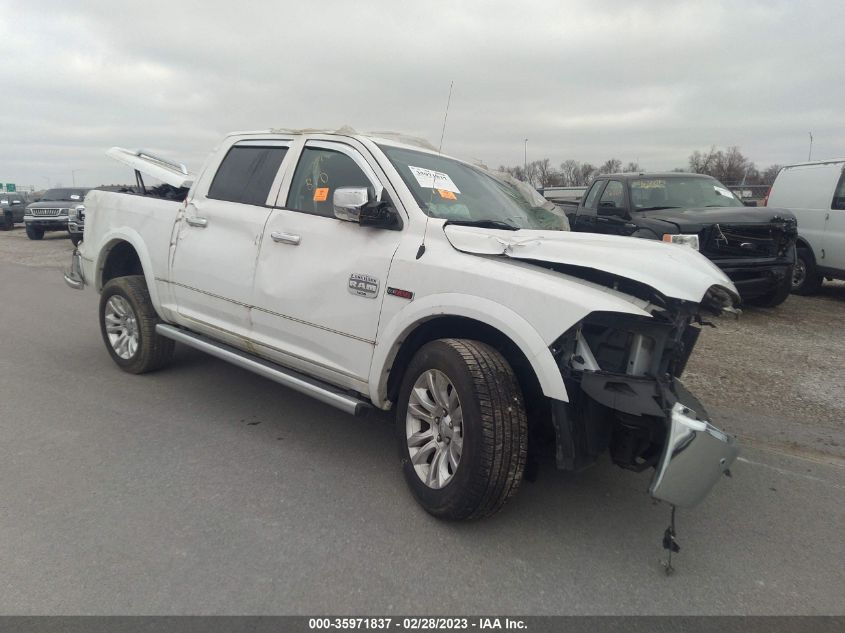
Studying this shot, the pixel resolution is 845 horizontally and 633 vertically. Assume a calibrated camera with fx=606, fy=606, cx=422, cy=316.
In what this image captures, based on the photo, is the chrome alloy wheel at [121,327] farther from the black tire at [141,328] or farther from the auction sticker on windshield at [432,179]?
the auction sticker on windshield at [432,179]

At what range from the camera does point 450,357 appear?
3.05 metres

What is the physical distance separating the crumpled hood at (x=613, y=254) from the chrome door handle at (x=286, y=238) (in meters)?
1.10

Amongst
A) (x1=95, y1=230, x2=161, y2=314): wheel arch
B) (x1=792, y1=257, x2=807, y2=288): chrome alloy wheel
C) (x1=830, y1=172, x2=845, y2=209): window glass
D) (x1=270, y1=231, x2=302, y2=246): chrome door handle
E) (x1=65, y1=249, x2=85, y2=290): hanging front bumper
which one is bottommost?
(x1=65, y1=249, x2=85, y2=290): hanging front bumper

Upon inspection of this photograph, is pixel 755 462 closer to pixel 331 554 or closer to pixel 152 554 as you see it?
pixel 331 554

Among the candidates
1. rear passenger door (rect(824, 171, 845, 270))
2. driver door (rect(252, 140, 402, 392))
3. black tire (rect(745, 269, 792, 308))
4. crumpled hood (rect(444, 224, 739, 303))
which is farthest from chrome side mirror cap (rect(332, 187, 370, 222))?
rear passenger door (rect(824, 171, 845, 270))

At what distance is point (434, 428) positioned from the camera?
3234mm

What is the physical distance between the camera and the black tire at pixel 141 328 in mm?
5203

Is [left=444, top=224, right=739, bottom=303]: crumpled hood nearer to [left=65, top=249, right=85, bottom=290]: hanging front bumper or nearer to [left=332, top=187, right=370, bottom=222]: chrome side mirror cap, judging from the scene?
[left=332, top=187, right=370, bottom=222]: chrome side mirror cap

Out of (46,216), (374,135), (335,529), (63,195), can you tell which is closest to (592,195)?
(374,135)

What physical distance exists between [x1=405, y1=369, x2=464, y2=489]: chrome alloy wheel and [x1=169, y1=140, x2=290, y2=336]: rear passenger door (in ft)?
5.21

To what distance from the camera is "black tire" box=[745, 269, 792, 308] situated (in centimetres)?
822

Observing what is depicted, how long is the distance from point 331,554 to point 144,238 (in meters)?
3.50

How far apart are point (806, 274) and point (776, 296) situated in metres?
2.07

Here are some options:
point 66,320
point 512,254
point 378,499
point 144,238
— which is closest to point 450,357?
point 512,254
